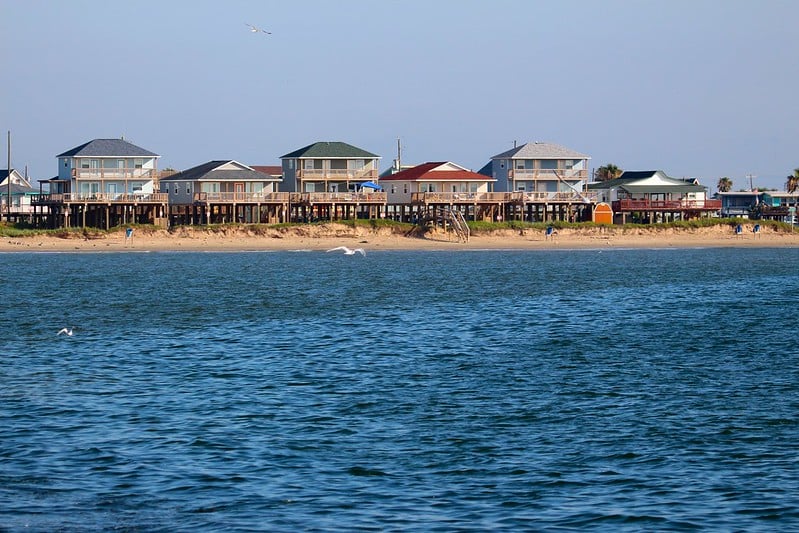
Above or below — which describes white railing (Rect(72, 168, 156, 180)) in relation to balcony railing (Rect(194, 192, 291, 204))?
above

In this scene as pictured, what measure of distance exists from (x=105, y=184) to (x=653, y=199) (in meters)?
51.5

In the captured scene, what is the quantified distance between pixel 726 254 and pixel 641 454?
80314mm

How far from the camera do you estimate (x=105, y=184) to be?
101 meters

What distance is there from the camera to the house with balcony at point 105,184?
320 feet

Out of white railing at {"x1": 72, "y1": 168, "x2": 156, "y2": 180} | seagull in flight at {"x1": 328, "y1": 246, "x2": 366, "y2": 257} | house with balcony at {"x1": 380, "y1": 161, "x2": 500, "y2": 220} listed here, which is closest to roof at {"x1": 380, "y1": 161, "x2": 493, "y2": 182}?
house with balcony at {"x1": 380, "y1": 161, "x2": 500, "y2": 220}

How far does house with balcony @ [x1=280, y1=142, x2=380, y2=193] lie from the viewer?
10225cm

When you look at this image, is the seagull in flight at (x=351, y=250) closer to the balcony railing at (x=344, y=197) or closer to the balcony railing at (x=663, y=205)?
the balcony railing at (x=344, y=197)

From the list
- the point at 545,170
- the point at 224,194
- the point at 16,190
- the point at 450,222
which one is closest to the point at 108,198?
the point at 224,194

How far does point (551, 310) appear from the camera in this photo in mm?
45250

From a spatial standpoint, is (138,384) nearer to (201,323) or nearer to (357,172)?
(201,323)

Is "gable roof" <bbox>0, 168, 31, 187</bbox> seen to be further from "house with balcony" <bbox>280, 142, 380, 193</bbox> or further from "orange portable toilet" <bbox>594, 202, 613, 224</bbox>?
"orange portable toilet" <bbox>594, 202, 613, 224</bbox>

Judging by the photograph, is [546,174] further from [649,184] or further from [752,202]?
[752,202]

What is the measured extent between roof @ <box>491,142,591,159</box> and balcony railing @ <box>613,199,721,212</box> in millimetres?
5810

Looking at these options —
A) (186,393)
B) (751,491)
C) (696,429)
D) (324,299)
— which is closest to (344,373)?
(186,393)
